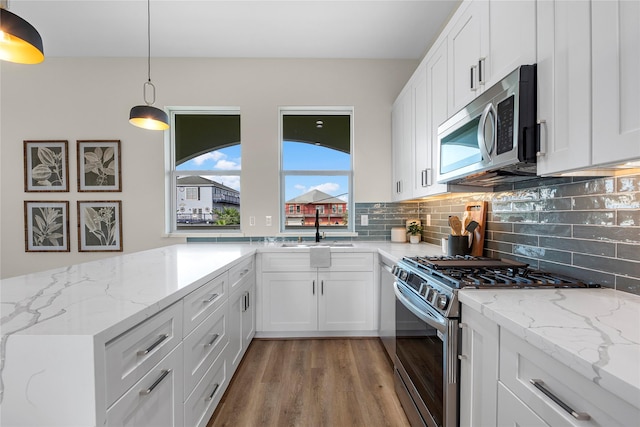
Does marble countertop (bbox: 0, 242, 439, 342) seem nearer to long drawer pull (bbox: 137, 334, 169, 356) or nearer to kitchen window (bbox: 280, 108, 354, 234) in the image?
long drawer pull (bbox: 137, 334, 169, 356)

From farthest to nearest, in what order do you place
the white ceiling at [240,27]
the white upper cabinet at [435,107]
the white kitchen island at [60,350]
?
the white ceiling at [240,27] → the white upper cabinet at [435,107] → the white kitchen island at [60,350]

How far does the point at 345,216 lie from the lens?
3330 mm

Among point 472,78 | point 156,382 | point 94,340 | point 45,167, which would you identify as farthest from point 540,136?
point 45,167

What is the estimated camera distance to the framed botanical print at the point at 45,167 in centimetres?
313

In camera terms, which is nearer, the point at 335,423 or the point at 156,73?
the point at 335,423

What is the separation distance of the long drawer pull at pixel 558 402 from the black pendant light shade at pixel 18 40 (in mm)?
2099

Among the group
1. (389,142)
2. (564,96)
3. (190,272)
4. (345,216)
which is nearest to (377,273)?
(345,216)

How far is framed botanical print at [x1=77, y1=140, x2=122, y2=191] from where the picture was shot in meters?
3.15

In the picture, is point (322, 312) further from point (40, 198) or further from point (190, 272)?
point (40, 198)

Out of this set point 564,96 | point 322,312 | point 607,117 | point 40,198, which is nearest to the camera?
point 607,117

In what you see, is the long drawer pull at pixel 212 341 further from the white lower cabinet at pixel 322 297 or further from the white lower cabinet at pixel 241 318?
the white lower cabinet at pixel 322 297

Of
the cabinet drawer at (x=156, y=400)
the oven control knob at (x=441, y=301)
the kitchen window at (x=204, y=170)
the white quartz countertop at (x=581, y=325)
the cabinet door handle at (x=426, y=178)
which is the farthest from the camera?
the kitchen window at (x=204, y=170)

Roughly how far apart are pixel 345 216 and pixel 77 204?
3097mm

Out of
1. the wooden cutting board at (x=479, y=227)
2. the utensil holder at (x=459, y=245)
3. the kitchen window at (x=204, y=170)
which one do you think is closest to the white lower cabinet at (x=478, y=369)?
the utensil holder at (x=459, y=245)
